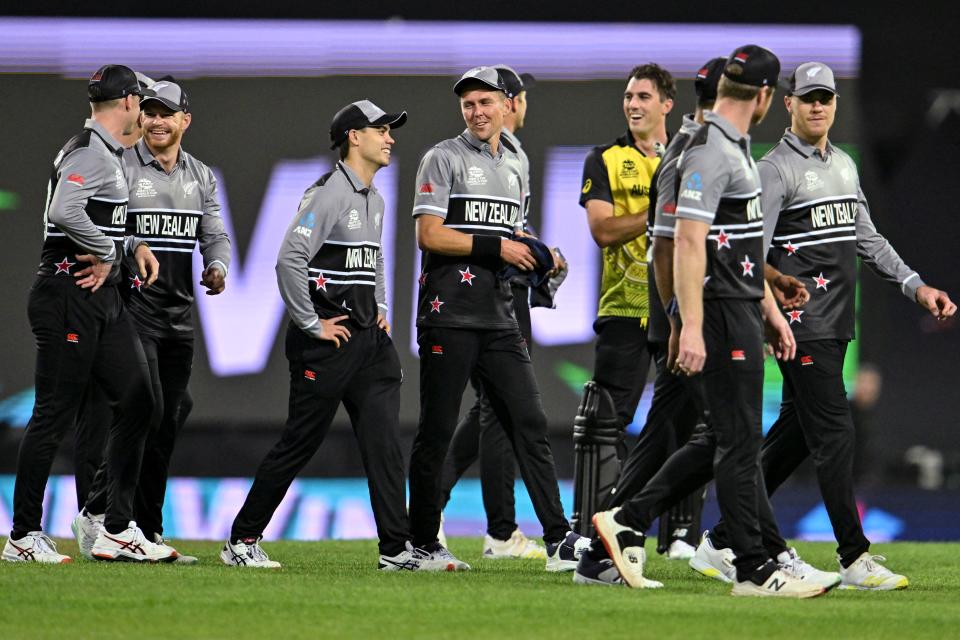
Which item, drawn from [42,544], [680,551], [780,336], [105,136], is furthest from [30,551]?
[780,336]

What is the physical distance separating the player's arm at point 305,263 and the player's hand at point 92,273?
70 centimetres

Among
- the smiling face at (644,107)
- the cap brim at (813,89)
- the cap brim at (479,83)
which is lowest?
the cap brim at (813,89)

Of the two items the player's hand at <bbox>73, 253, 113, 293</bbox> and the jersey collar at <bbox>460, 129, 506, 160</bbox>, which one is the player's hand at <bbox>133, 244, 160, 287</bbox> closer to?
the player's hand at <bbox>73, 253, 113, 293</bbox>

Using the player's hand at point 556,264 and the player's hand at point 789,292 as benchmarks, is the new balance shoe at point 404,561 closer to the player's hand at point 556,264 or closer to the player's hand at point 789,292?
the player's hand at point 556,264

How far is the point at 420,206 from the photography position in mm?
5805

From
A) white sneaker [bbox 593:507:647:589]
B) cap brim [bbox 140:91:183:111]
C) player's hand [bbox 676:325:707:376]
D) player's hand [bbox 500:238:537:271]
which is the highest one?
cap brim [bbox 140:91:183:111]

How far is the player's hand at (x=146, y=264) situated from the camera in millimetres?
6004

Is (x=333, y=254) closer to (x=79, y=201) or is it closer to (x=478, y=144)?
(x=478, y=144)

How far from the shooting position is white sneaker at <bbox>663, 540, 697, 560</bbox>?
6.73 m

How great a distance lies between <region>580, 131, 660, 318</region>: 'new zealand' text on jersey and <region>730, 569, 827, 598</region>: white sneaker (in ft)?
6.05

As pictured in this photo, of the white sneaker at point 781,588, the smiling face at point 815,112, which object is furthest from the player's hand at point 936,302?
the white sneaker at point 781,588

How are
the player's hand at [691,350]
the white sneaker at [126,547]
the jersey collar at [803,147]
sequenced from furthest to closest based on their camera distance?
the white sneaker at [126,547], the jersey collar at [803,147], the player's hand at [691,350]

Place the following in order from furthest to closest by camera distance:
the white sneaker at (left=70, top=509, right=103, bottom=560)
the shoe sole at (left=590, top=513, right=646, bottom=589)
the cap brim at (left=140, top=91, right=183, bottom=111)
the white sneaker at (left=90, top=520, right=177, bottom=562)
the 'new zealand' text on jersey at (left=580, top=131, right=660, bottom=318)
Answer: the 'new zealand' text on jersey at (left=580, top=131, right=660, bottom=318) → the cap brim at (left=140, top=91, right=183, bottom=111) → the white sneaker at (left=70, top=509, right=103, bottom=560) → the white sneaker at (left=90, top=520, right=177, bottom=562) → the shoe sole at (left=590, top=513, right=646, bottom=589)

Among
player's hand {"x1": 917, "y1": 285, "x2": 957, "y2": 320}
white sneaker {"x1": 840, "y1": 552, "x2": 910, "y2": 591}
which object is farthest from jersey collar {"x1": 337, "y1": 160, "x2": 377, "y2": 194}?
white sneaker {"x1": 840, "y1": 552, "x2": 910, "y2": 591}
